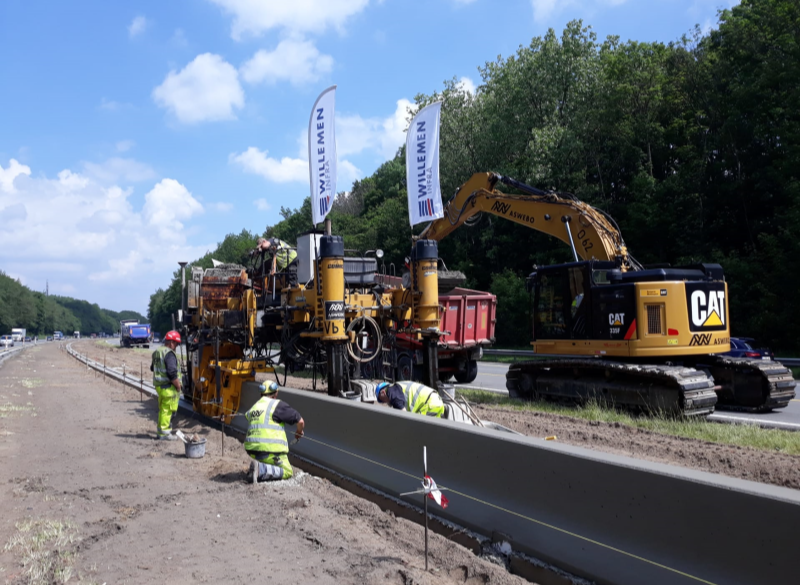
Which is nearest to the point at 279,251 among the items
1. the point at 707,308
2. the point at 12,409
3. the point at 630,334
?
the point at 630,334

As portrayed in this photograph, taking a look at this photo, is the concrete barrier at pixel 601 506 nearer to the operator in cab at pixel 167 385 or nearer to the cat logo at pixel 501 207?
the operator in cab at pixel 167 385

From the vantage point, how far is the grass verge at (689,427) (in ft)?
28.9

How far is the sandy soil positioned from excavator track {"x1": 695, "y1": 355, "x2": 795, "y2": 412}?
10.7ft

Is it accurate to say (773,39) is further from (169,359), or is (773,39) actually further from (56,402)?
(56,402)

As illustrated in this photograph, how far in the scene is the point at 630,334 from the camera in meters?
11.7

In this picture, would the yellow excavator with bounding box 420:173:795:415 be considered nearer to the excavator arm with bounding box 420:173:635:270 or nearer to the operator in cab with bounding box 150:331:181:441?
the excavator arm with bounding box 420:173:635:270

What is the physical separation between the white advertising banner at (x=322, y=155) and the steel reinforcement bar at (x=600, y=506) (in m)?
5.13

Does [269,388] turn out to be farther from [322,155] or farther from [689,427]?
[689,427]

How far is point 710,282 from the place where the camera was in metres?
→ 11.8

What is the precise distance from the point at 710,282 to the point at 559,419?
3.65m

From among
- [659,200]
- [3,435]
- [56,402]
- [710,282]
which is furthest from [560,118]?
[3,435]

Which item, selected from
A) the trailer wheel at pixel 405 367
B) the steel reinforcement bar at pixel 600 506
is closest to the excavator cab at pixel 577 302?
the trailer wheel at pixel 405 367

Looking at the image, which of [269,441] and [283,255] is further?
[283,255]

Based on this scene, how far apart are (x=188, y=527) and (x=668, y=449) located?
5.87m
